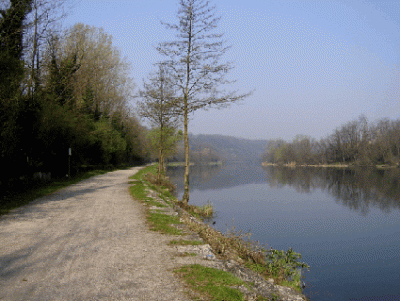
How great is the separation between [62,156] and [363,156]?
93.6 meters

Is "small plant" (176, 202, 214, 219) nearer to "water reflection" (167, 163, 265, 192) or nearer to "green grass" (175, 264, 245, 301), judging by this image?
"green grass" (175, 264, 245, 301)

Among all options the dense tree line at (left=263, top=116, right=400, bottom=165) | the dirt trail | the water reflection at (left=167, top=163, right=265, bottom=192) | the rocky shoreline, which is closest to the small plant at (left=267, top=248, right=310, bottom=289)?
the rocky shoreline

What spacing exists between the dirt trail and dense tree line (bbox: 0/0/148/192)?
5279mm

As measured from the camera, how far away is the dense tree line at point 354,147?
300 feet

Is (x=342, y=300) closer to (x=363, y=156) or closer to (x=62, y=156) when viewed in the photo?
(x=62, y=156)

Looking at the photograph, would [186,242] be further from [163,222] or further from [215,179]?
[215,179]

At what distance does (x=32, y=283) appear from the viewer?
4441mm

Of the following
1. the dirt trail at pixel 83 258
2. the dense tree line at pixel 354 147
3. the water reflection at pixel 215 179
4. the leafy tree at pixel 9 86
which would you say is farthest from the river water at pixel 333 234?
the dense tree line at pixel 354 147

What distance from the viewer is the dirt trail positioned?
4.22 m

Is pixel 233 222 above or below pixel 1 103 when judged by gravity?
below

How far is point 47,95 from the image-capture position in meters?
19.1

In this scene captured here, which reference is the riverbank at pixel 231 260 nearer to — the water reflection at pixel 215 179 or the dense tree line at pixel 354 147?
→ the water reflection at pixel 215 179

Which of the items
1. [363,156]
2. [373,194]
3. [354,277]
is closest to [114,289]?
[354,277]

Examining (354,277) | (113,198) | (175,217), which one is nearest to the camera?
(354,277)
